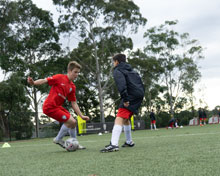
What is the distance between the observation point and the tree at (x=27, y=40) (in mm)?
31766

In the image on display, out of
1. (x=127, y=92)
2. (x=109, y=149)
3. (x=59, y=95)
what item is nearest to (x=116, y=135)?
(x=109, y=149)

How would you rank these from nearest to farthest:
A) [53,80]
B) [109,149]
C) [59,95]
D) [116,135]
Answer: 1. [109,149]
2. [116,135]
3. [53,80]
4. [59,95]

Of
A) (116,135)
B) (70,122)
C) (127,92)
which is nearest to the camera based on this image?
(116,135)

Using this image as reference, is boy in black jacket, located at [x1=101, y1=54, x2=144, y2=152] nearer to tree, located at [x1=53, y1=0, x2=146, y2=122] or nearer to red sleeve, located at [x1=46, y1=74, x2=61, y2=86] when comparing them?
red sleeve, located at [x1=46, y1=74, x2=61, y2=86]

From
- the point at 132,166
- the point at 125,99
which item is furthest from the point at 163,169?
the point at 125,99

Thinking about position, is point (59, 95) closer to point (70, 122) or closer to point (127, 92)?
point (70, 122)

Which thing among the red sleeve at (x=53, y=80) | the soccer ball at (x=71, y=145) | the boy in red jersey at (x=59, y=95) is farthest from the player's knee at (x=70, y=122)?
the red sleeve at (x=53, y=80)

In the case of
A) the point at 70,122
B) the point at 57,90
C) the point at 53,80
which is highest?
the point at 53,80

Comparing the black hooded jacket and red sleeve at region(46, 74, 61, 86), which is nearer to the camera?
the black hooded jacket

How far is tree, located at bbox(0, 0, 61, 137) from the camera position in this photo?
31766 mm

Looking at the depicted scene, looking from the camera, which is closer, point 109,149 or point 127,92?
point 109,149

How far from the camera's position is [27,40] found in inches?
1350

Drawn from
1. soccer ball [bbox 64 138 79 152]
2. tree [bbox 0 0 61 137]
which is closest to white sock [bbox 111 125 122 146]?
soccer ball [bbox 64 138 79 152]

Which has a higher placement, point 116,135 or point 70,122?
point 70,122
